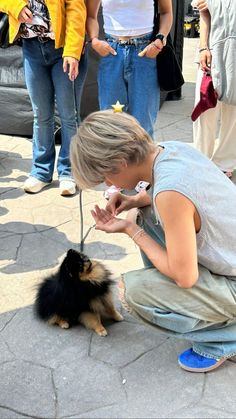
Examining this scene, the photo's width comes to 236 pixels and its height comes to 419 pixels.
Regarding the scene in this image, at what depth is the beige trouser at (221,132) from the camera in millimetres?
3895

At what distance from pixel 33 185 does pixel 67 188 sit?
0.28 metres

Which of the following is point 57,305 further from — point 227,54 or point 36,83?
point 227,54

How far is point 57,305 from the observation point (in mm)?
2445

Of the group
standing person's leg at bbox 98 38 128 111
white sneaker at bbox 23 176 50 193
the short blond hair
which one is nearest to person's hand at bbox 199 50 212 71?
standing person's leg at bbox 98 38 128 111

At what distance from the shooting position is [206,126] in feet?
12.9

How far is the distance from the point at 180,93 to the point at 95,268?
4756mm

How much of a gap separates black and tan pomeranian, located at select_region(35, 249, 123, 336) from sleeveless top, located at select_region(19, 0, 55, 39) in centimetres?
170

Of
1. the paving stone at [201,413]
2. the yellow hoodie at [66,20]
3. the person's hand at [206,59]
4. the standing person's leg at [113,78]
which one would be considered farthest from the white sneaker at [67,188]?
the paving stone at [201,413]

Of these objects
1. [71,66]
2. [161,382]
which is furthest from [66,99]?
[161,382]

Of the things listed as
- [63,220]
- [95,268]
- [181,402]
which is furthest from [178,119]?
[181,402]

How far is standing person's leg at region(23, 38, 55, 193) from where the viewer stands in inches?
137

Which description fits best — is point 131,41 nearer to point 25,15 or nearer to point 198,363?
point 25,15

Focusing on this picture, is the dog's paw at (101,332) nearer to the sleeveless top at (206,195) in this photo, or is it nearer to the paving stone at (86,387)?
the paving stone at (86,387)

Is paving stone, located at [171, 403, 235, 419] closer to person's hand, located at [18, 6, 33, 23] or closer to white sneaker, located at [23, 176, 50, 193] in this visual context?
white sneaker, located at [23, 176, 50, 193]
